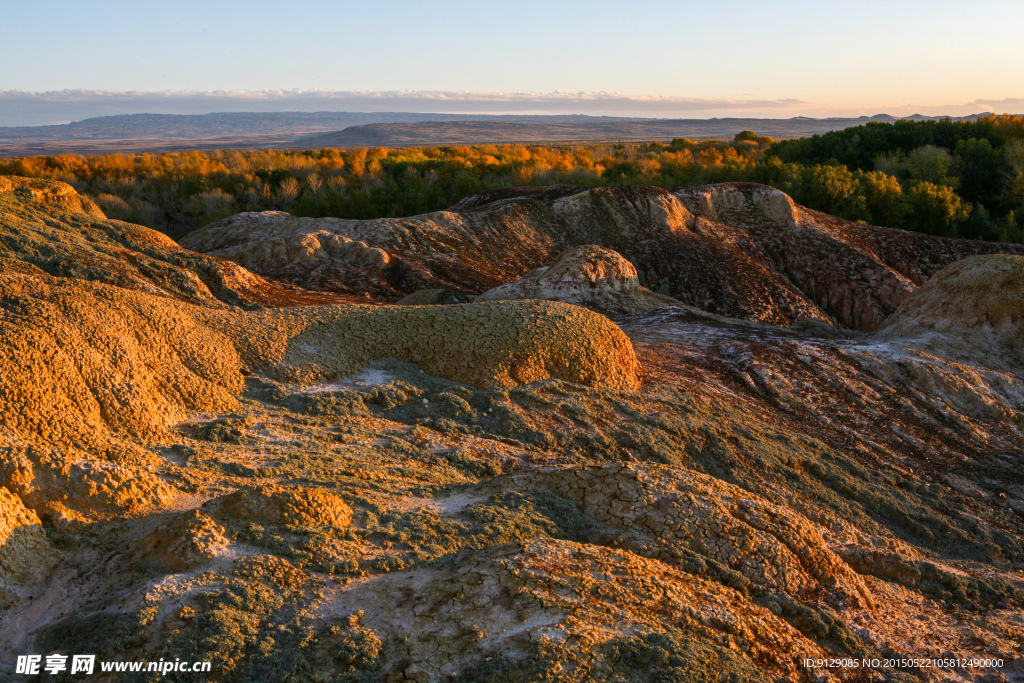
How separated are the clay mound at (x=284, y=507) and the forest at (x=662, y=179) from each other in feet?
89.6

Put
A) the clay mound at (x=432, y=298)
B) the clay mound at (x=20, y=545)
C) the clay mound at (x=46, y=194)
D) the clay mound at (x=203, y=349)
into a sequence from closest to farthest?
the clay mound at (x=20, y=545)
the clay mound at (x=203, y=349)
the clay mound at (x=46, y=194)
the clay mound at (x=432, y=298)

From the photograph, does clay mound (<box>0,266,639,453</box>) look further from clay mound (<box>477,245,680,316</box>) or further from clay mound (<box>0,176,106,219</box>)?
clay mound (<box>477,245,680,316</box>)

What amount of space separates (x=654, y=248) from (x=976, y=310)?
8.72 metres

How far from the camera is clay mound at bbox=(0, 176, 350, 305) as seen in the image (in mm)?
7602

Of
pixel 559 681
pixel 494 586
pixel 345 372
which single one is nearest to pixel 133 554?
pixel 494 586

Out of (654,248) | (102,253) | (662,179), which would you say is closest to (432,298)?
(102,253)

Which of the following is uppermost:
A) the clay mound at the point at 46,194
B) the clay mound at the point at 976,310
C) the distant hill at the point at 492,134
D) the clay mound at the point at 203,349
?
the distant hill at the point at 492,134

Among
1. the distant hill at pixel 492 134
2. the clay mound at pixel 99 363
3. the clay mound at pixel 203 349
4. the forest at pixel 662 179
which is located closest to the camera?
the clay mound at pixel 99 363

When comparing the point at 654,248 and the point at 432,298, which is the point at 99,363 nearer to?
the point at 432,298

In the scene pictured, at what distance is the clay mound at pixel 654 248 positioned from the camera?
15.6 metres

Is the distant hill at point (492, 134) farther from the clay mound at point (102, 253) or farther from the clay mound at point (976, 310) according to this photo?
the clay mound at point (102, 253)

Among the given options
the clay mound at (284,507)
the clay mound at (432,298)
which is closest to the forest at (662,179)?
the clay mound at (432,298)

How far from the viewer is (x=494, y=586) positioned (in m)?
3.48

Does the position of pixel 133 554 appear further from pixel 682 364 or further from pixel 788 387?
pixel 788 387
